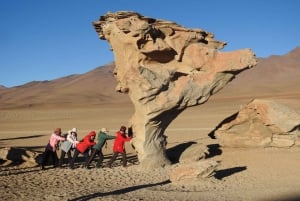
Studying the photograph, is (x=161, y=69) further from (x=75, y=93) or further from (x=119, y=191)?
(x=75, y=93)

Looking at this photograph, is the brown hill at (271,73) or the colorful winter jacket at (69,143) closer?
the colorful winter jacket at (69,143)

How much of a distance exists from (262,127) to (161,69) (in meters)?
4.91

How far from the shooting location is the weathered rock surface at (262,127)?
627 inches

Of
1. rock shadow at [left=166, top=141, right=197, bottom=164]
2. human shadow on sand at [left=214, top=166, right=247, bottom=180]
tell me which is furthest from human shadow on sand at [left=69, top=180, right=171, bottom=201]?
rock shadow at [left=166, top=141, right=197, bottom=164]

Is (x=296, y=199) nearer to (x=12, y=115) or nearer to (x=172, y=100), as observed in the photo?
(x=172, y=100)

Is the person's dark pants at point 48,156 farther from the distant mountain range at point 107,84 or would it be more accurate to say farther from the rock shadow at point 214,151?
the distant mountain range at point 107,84

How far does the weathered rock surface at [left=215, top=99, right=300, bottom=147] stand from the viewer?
15.9 m

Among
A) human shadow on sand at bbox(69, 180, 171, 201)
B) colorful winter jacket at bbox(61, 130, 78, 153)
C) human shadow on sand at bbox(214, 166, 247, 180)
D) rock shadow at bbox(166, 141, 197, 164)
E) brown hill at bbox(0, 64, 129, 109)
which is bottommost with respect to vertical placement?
human shadow on sand at bbox(69, 180, 171, 201)

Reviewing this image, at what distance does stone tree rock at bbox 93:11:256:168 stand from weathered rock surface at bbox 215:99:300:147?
8.71ft

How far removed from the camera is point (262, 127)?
16.5 m

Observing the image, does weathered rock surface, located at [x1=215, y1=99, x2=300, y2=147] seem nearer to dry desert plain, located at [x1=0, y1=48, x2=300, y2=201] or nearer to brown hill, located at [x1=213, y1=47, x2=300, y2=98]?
dry desert plain, located at [x1=0, y1=48, x2=300, y2=201]

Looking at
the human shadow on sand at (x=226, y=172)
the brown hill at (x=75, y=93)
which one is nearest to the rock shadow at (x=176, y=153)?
the human shadow on sand at (x=226, y=172)

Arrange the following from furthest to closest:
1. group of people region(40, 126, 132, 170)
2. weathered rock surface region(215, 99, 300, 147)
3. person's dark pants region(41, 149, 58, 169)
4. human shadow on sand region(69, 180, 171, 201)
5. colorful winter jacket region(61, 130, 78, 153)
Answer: weathered rock surface region(215, 99, 300, 147), colorful winter jacket region(61, 130, 78, 153), person's dark pants region(41, 149, 58, 169), group of people region(40, 126, 132, 170), human shadow on sand region(69, 180, 171, 201)

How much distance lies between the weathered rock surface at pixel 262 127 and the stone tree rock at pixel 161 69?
2.65 meters
